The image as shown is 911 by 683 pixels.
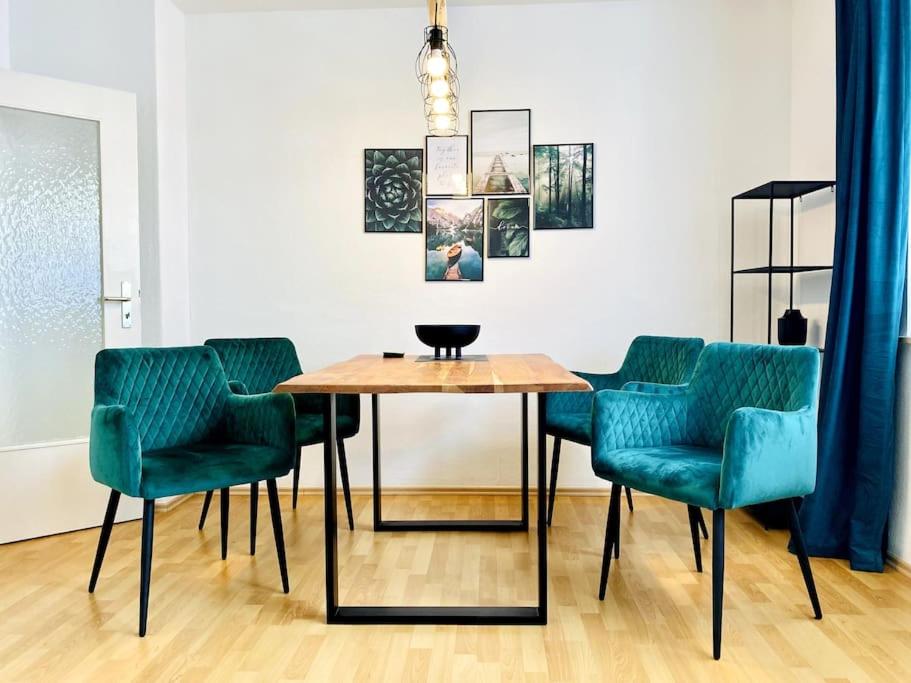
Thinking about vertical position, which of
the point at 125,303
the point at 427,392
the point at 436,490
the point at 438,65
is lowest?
the point at 436,490

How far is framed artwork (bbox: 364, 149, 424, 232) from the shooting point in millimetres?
3293

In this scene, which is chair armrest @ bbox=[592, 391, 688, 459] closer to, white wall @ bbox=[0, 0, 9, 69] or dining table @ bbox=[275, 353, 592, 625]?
dining table @ bbox=[275, 353, 592, 625]

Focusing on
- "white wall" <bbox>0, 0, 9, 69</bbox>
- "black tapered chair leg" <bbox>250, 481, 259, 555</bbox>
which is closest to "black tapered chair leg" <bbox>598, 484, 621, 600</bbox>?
"black tapered chair leg" <bbox>250, 481, 259, 555</bbox>

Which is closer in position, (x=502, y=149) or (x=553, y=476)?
(x=553, y=476)

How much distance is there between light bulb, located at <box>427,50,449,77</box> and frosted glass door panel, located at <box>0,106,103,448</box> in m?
1.67

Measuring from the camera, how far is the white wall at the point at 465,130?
3.21 m

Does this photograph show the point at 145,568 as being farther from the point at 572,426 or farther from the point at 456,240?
the point at 456,240

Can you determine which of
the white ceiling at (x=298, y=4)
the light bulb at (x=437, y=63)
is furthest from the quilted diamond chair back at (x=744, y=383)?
the white ceiling at (x=298, y=4)

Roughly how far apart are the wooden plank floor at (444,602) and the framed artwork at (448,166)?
A: 5.71 ft

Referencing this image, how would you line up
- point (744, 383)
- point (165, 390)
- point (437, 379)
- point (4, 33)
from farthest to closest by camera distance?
point (4, 33) < point (165, 390) < point (744, 383) < point (437, 379)

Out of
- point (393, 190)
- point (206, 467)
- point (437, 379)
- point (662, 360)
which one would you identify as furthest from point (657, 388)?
point (393, 190)

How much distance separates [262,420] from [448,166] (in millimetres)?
1737

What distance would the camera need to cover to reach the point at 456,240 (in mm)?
3291

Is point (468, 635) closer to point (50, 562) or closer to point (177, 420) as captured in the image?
point (177, 420)
